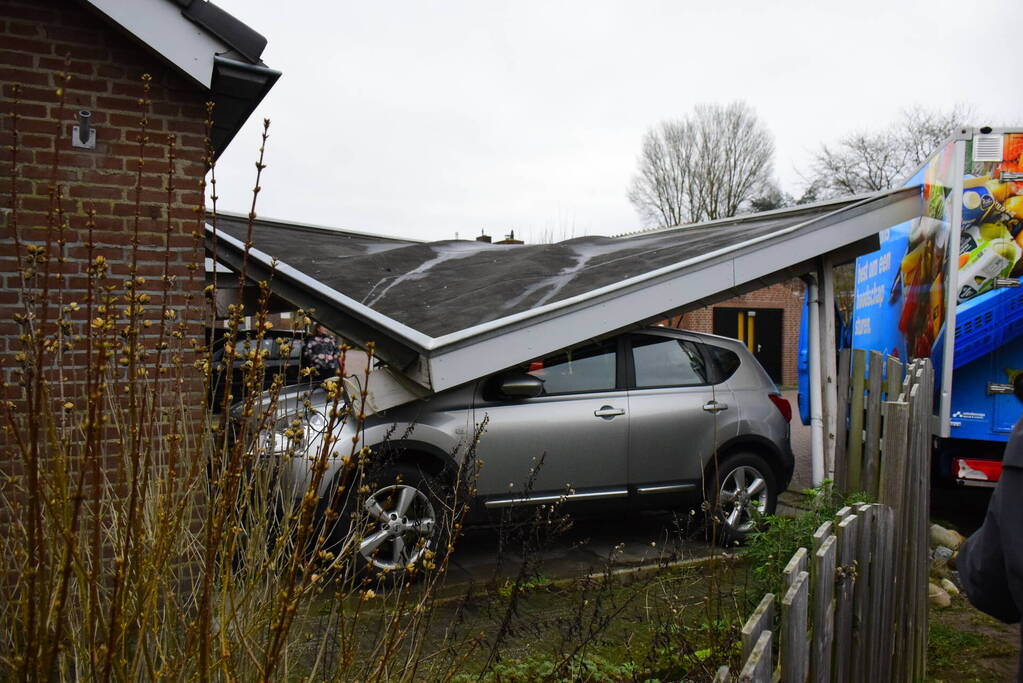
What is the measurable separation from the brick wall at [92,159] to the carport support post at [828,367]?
492 centimetres

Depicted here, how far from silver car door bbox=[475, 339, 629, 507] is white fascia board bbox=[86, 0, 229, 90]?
2.91 meters

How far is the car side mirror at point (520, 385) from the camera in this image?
6047mm

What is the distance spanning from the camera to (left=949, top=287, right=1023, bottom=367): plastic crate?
6699 mm

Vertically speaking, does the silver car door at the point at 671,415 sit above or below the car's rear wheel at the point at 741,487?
above

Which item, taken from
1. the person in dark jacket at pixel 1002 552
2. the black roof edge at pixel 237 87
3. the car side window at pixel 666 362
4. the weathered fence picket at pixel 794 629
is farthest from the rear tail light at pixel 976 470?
the black roof edge at pixel 237 87

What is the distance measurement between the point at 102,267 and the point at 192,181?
300 centimetres

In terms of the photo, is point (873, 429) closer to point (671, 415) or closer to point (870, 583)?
point (870, 583)

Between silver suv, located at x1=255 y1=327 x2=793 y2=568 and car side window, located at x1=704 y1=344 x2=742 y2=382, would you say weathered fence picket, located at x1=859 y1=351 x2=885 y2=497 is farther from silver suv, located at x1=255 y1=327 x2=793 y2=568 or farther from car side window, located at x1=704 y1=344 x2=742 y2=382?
car side window, located at x1=704 y1=344 x2=742 y2=382

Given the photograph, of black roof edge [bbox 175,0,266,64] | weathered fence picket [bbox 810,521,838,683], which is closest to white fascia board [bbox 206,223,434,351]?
black roof edge [bbox 175,0,266,64]

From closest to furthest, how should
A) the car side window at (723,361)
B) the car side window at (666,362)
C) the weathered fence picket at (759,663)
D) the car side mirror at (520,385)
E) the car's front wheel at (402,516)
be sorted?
1. the weathered fence picket at (759,663)
2. the car's front wheel at (402,516)
3. the car side mirror at (520,385)
4. the car side window at (666,362)
5. the car side window at (723,361)

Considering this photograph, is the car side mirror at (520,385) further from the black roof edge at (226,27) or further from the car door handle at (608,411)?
the black roof edge at (226,27)

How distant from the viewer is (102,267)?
2086 mm

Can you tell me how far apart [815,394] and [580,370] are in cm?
218

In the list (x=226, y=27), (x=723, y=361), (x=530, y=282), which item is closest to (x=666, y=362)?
(x=723, y=361)
